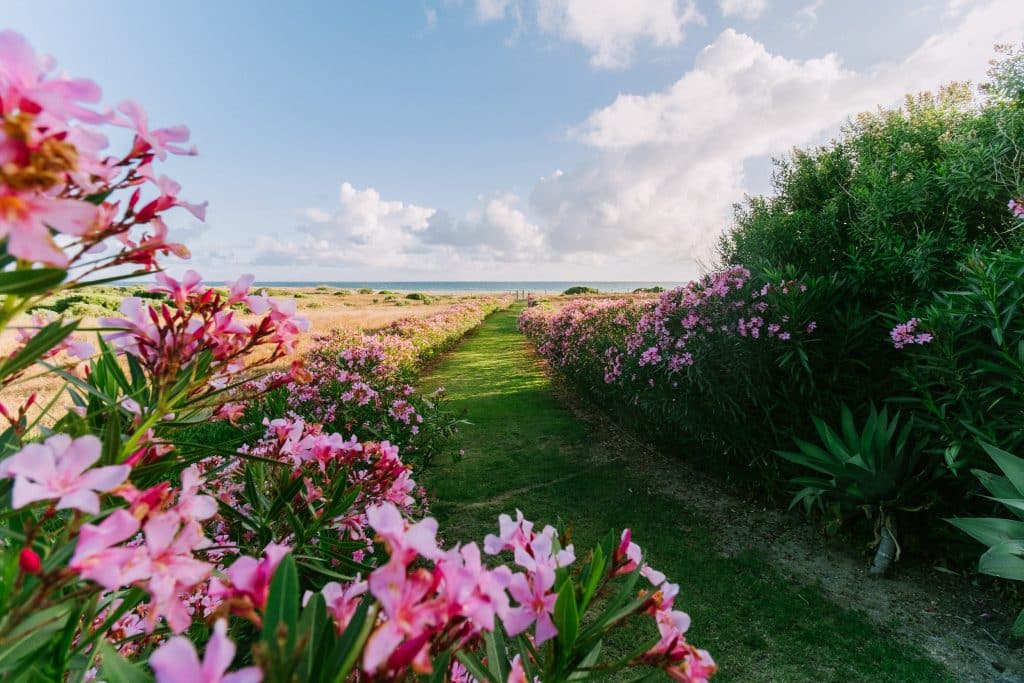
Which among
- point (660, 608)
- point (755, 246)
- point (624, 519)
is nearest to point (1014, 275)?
point (755, 246)

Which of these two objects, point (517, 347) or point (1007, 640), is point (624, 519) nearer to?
point (1007, 640)

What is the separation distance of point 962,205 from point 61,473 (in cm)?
506

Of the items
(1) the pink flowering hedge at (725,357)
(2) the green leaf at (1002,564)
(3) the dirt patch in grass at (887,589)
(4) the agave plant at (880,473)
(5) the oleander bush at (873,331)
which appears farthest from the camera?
(1) the pink flowering hedge at (725,357)

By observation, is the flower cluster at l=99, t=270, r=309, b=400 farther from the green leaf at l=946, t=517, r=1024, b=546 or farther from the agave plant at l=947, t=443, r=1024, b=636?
the green leaf at l=946, t=517, r=1024, b=546

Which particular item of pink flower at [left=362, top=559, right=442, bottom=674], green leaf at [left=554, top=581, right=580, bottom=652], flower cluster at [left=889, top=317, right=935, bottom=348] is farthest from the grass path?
pink flower at [left=362, top=559, right=442, bottom=674]

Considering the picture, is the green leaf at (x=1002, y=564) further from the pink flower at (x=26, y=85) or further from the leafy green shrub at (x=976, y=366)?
the pink flower at (x=26, y=85)

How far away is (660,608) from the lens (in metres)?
0.67

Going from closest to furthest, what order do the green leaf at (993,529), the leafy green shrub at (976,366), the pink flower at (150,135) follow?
the pink flower at (150,135)
the green leaf at (993,529)
the leafy green shrub at (976,366)

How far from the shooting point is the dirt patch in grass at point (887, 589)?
235cm

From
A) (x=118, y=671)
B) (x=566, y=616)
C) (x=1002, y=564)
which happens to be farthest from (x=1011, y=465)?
(x=118, y=671)

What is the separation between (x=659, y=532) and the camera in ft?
12.1

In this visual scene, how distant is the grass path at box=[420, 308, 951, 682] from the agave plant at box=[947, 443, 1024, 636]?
0.65 meters

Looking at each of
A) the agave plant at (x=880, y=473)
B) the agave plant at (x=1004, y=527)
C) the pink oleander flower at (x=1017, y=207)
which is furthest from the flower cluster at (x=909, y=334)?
the pink oleander flower at (x=1017, y=207)

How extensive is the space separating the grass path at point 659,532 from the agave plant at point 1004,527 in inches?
25.8
